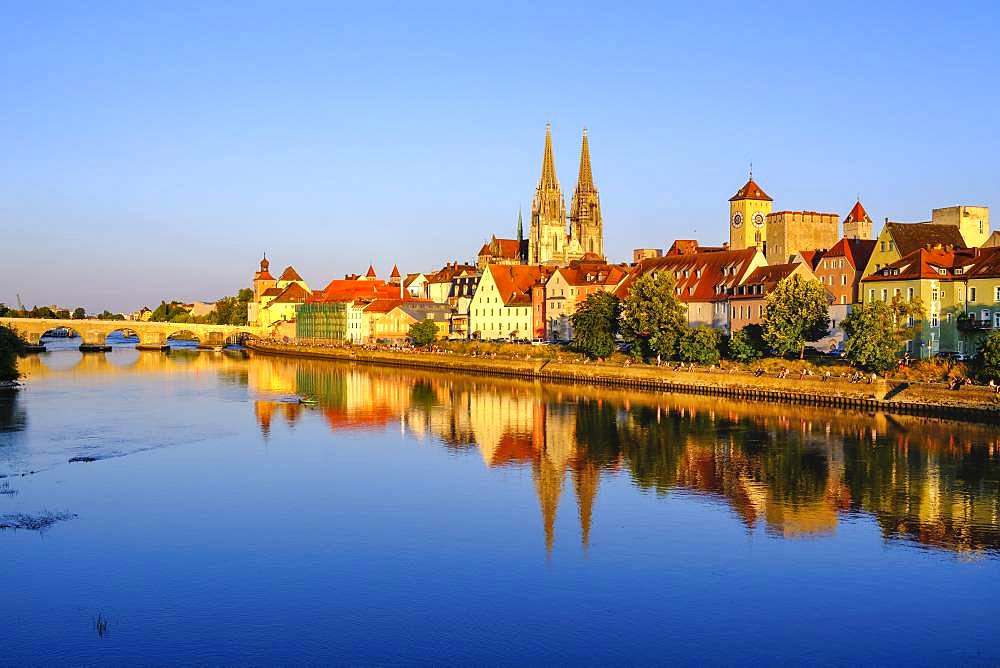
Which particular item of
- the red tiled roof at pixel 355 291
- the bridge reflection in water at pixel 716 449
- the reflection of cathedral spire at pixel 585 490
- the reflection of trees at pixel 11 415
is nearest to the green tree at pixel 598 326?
the bridge reflection in water at pixel 716 449

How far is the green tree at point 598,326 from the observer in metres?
62.4

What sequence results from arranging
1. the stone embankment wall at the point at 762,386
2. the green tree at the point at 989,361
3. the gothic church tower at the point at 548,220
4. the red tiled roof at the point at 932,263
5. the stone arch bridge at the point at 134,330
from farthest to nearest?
the gothic church tower at the point at 548,220 → the stone arch bridge at the point at 134,330 → the red tiled roof at the point at 932,263 → the stone embankment wall at the point at 762,386 → the green tree at the point at 989,361

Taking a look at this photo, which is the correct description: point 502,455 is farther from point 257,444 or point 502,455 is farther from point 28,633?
point 28,633

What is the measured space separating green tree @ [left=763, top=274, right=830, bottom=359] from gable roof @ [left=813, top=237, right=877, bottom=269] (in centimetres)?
789

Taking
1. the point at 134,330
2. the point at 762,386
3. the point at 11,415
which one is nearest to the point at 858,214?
the point at 762,386

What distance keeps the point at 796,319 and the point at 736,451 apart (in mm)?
18257

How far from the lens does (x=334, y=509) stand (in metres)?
27.6

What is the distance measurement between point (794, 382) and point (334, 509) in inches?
1068

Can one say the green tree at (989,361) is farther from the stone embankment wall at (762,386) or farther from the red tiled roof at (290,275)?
the red tiled roof at (290,275)

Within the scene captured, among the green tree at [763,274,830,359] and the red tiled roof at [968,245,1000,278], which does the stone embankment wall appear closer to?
the green tree at [763,274,830,359]

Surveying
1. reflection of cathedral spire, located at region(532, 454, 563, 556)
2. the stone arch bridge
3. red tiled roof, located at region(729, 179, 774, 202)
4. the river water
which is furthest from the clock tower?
the stone arch bridge

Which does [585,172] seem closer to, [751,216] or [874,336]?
[751,216]

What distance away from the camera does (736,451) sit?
35.0 m

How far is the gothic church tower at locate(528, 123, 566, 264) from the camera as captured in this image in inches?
4990
